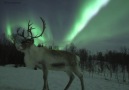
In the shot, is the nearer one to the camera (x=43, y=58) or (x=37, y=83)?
(x=43, y=58)

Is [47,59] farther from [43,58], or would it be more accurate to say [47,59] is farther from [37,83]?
[37,83]

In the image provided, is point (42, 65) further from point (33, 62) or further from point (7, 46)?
point (7, 46)

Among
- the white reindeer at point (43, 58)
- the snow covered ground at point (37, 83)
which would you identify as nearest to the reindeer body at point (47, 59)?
the white reindeer at point (43, 58)

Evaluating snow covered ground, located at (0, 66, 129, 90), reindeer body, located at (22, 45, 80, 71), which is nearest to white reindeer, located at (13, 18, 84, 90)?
reindeer body, located at (22, 45, 80, 71)

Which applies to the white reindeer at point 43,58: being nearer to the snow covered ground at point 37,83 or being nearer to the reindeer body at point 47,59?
the reindeer body at point 47,59

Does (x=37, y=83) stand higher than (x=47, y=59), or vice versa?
(x=47, y=59)

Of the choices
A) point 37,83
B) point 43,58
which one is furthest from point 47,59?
point 37,83

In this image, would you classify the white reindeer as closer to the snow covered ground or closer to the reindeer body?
the reindeer body

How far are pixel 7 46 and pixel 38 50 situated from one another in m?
22.1

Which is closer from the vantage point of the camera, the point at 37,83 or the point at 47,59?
the point at 47,59

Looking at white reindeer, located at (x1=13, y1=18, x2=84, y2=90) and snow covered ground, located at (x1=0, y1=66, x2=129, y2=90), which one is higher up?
white reindeer, located at (x1=13, y1=18, x2=84, y2=90)

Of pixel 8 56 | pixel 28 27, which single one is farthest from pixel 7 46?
pixel 28 27

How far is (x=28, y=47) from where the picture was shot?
7141mm

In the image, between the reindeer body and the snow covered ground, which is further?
the snow covered ground
